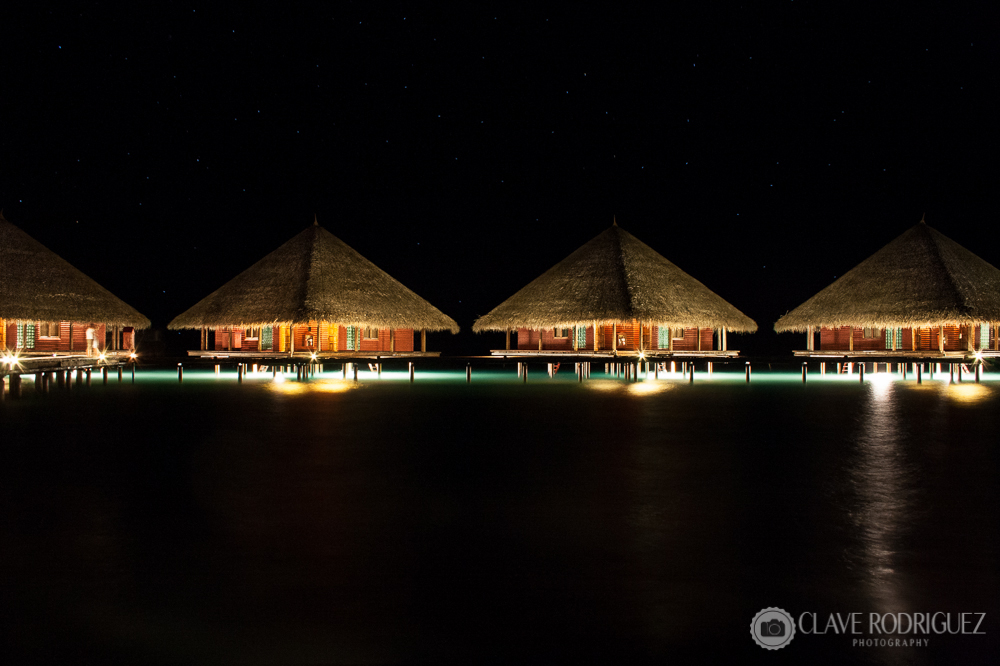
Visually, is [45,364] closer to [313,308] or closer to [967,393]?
[313,308]

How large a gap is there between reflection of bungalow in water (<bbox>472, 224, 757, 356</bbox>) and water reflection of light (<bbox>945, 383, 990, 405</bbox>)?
9426mm

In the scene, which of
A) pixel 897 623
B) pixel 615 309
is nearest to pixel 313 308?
pixel 615 309

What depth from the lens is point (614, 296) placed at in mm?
30703

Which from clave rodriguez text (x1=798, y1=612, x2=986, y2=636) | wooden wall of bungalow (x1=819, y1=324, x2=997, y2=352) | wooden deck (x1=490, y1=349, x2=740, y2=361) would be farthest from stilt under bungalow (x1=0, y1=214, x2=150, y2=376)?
clave rodriguez text (x1=798, y1=612, x2=986, y2=636)

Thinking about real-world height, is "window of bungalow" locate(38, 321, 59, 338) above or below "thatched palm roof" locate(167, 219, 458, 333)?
below

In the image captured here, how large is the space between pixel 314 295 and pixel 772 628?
2816cm

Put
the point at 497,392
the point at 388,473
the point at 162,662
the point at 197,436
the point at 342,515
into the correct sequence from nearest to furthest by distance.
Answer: the point at 162,662
the point at 342,515
the point at 388,473
the point at 197,436
the point at 497,392

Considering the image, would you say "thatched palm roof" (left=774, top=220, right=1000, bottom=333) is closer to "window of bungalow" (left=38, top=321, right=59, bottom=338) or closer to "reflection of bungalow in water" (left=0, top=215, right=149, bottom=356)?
"reflection of bungalow in water" (left=0, top=215, right=149, bottom=356)

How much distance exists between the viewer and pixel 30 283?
1309 inches

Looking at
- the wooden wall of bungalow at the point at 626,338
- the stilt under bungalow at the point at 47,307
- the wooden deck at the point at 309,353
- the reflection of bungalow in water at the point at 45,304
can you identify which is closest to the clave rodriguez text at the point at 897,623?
the wooden deck at the point at 309,353

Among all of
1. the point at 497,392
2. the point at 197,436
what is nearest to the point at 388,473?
the point at 197,436

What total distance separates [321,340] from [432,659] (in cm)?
3050

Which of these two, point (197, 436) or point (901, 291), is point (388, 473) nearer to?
point (197, 436)

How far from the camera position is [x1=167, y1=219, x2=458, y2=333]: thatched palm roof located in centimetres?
3072
